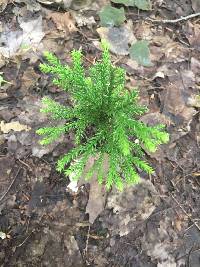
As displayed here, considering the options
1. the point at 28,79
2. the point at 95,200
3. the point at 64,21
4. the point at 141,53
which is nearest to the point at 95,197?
the point at 95,200

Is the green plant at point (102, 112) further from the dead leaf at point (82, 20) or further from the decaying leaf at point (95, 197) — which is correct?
the dead leaf at point (82, 20)

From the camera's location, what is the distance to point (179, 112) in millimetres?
3688

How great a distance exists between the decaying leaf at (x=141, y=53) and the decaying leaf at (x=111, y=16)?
0.37 m

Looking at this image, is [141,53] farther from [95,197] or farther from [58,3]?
[95,197]

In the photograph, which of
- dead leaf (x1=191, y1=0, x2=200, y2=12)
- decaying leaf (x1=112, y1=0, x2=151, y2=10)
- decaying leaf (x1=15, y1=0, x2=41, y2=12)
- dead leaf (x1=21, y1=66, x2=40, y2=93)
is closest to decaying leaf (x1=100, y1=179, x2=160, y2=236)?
dead leaf (x1=21, y1=66, x2=40, y2=93)

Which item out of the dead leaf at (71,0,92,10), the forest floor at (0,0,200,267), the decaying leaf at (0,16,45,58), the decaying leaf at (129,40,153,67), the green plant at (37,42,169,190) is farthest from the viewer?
the dead leaf at (71,0,92,10)

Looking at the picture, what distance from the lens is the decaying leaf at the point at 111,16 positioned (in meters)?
4.07

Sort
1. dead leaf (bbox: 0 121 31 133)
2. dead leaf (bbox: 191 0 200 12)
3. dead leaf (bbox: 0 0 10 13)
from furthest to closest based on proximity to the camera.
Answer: dead leaf (bbox: 191 0 200 12) < dead leaf (bbox: 0 0 10 13) < dead leaf (bbox: 0 121 31 133)

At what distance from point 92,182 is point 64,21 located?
6.67 ft

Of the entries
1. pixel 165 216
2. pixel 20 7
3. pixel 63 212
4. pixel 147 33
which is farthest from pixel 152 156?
pixel 20 7

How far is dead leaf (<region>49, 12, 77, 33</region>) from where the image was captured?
402cm

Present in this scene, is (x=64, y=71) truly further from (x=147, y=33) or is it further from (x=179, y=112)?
(x=147, y=33)

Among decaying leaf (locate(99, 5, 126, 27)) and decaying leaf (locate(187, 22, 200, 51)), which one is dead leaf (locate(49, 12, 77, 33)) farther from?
decaying leaf (locate(187, 22, 200, 51))

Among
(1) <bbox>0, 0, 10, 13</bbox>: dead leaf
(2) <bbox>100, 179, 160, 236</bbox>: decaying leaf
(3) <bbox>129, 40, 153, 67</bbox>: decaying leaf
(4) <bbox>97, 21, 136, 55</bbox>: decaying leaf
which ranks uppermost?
(1) <bbox>0, 0, 10, 13</bbox>: dead leaf
